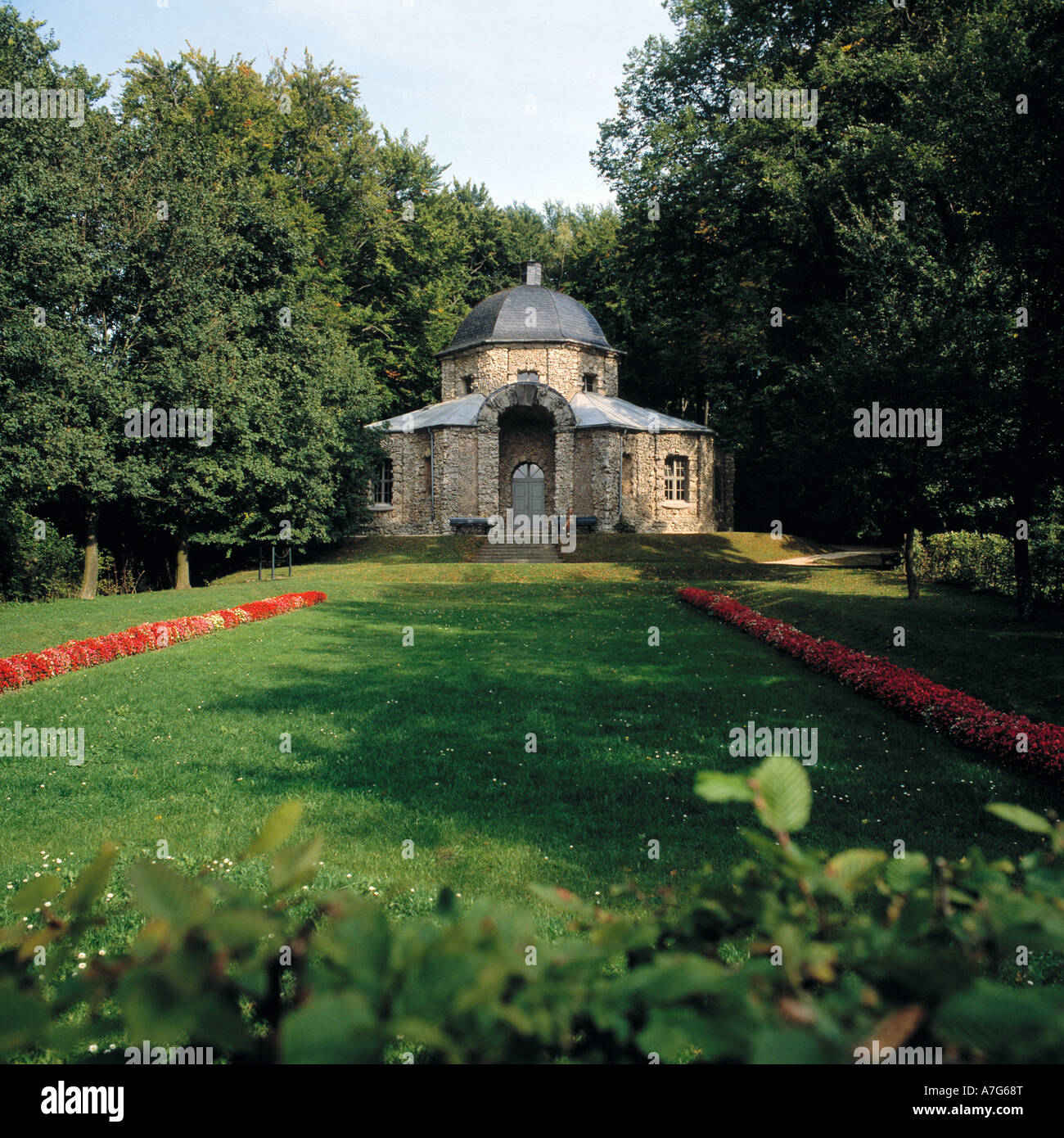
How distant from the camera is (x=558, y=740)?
6.78 meters

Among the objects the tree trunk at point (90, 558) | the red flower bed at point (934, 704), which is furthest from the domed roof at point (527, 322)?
the red flower bed at point (934, 704)

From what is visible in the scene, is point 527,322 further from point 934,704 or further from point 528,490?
point 934,704

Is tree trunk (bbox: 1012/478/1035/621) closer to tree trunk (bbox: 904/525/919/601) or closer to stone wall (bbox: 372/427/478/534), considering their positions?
tree trunk (bbox: 904/525/919/601)

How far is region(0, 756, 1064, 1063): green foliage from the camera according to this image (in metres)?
0.78

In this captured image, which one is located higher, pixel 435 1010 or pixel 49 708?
pixel 435 1010

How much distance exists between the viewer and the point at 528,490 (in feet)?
117

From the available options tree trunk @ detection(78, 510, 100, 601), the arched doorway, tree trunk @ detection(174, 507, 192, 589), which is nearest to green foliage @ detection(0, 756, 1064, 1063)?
tree trunk @ detection(78, 510, 100, 601)

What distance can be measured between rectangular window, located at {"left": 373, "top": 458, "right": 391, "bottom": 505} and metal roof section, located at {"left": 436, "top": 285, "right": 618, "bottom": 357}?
6.76m

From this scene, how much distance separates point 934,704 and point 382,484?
Answer: 99.0 ft

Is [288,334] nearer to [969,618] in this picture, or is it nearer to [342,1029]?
[969,618]

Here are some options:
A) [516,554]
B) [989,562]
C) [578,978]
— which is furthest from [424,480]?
[578,978]

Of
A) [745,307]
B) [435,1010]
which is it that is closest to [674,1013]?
[435,1010]
